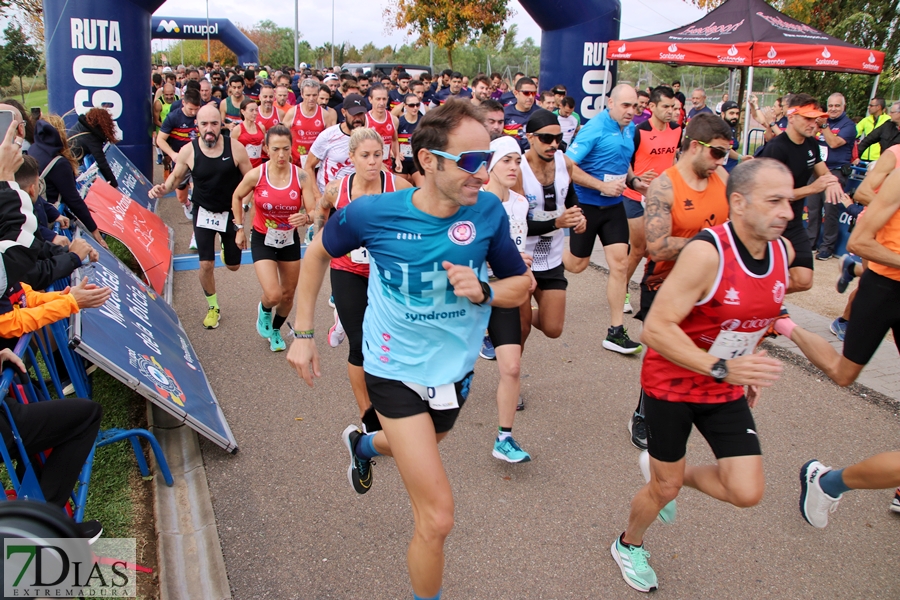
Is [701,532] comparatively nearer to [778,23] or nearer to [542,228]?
[542,228]

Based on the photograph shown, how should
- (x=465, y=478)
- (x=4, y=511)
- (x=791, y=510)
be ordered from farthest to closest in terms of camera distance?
(x=465, y=478), (x=791, y=510), (x=4, y=511)

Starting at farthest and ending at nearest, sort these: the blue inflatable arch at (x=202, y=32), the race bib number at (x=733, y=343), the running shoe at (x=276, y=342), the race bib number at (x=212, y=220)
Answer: the blue inflatable arch at (x=202, y=32), the race bib number at (x=212, y=220), the running shoe at (x=276, y=342), the race bib number at (x=733, y=343)

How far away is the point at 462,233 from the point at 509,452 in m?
1.85

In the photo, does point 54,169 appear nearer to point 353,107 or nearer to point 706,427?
point 353,107

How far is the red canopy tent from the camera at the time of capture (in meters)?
10.4

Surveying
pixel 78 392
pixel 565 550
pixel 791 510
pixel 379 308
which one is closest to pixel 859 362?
pixel 791 510

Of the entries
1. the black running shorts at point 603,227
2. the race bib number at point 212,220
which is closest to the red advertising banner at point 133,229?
the race bib number at point 212,220

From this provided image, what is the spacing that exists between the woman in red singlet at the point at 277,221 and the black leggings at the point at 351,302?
146 cm

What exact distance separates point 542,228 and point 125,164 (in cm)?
798

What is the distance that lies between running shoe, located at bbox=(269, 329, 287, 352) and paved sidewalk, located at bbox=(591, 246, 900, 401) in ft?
12.0

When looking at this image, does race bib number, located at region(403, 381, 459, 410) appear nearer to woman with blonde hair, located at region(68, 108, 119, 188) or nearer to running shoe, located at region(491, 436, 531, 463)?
running shoe, located at region(491, 436, 531, 463)

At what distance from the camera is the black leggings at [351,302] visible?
434cm

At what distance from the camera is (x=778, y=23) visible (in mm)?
11008

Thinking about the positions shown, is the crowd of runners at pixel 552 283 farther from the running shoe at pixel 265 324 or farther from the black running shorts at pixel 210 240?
the black running shorts at pixel 210 240
